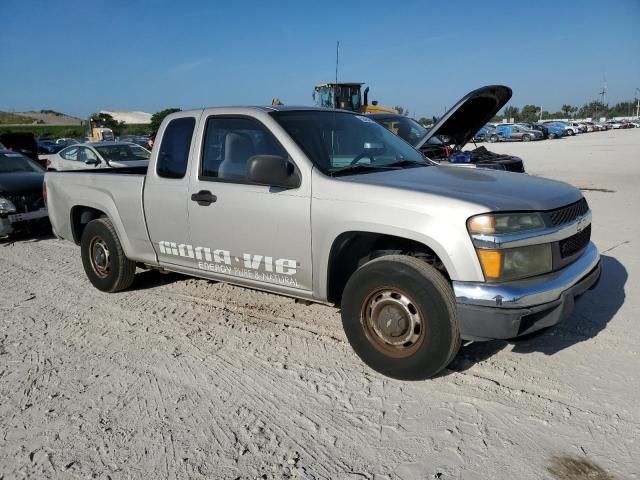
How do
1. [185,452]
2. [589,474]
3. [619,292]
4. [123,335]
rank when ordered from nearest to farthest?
[589,474], [185,452], [123,335], [619,292]

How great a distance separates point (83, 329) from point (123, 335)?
44cm

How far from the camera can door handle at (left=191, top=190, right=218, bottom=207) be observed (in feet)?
13.9

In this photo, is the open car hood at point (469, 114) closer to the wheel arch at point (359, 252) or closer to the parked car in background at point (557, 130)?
the wheel arch at point (359, 252)

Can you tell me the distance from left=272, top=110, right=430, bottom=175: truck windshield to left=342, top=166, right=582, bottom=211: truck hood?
0.23 m

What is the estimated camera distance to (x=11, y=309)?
16.8 feet

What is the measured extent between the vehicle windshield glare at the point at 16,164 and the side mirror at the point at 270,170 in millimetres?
7800

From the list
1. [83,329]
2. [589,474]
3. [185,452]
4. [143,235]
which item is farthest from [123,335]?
[589,474]

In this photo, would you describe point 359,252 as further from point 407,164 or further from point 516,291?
point 516,291

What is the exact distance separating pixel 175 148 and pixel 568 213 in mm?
3275

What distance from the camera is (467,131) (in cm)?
815

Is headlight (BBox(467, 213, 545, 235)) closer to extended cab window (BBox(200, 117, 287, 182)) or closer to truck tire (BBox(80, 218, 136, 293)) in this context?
extended cab window (BBox(200, 117, 287, 182))

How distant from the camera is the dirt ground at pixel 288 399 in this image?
268cm

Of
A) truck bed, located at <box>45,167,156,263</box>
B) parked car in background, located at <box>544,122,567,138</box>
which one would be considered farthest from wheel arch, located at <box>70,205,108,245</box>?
parked car in background, located at <box>544,122,567,138</box>

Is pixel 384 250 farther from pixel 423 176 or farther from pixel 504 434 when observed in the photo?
pixel 504 434
